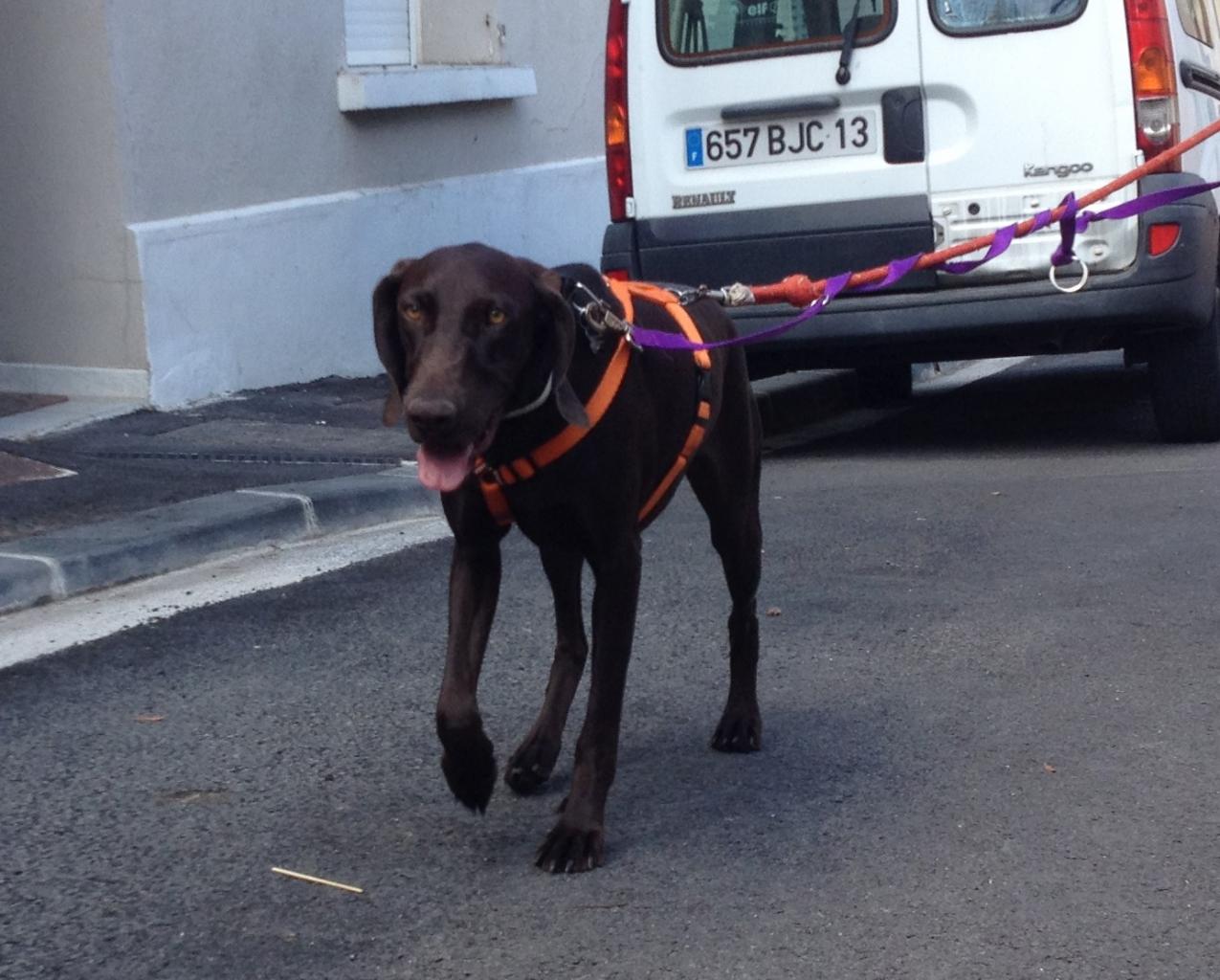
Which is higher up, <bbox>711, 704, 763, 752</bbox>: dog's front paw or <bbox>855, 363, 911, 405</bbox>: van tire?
<bbox>855, 363, 911, 405</bbox>: van tire

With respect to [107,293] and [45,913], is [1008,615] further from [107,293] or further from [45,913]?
[107,293]

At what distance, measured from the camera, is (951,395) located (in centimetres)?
1109

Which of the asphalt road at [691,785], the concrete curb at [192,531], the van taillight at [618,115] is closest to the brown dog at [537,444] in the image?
the asphalt road at [691,785]

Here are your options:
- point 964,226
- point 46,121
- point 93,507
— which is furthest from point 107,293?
point 964,226

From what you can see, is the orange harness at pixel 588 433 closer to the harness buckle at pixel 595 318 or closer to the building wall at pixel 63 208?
the harness buckle at pixel 595 318

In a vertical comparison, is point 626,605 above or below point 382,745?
above

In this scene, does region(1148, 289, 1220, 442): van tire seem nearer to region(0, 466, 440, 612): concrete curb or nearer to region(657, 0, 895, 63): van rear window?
region(657, 0, 895, 63): van rear window

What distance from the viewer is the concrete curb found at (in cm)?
584

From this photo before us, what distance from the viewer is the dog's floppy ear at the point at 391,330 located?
11.7ft

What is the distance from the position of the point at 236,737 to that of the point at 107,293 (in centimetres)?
487

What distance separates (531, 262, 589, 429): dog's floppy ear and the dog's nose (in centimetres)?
25

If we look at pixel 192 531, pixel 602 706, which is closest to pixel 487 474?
pixel 602 706

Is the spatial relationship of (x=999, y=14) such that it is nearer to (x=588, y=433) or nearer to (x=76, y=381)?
(x=76, y=381)

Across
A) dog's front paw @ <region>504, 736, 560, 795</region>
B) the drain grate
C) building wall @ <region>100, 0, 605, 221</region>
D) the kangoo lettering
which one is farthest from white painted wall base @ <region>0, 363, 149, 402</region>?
dog's front paw @ <region>504, 736, 560, 795</region>
